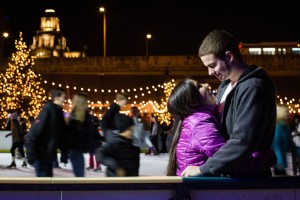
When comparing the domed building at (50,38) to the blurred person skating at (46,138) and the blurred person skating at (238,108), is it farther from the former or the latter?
the blurred person skating at (238,108)

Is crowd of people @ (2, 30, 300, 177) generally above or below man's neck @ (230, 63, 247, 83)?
below

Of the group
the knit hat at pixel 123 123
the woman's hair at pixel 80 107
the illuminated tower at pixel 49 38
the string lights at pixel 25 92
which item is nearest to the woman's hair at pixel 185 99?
the knit hat at pixel 123 123

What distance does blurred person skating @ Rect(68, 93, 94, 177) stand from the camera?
8.80 m

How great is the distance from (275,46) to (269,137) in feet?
271

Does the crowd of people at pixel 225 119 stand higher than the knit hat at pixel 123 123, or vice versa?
the crowd of people at pixel 225 119

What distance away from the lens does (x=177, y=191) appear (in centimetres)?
288

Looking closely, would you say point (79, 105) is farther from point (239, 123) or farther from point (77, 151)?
point (239, 123)

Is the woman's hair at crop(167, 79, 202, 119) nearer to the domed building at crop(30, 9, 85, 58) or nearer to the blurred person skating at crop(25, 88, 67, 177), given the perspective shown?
the blurred person skating at crop(25, 88, 67, 177)

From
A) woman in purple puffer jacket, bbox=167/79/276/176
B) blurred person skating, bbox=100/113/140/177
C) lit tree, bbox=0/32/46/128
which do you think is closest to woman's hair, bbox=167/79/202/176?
woman in purple puffer jacket, bbox=167/79/276/176

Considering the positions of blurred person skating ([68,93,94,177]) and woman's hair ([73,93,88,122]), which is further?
woman's hair ([73,93,88,122])

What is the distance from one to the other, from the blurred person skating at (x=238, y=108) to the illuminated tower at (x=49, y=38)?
468 feet

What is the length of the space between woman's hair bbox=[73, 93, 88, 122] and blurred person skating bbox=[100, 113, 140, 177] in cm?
218

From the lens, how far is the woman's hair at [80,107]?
936 centimetres

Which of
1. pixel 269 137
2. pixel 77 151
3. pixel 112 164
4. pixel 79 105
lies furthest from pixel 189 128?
pixel 79 105
